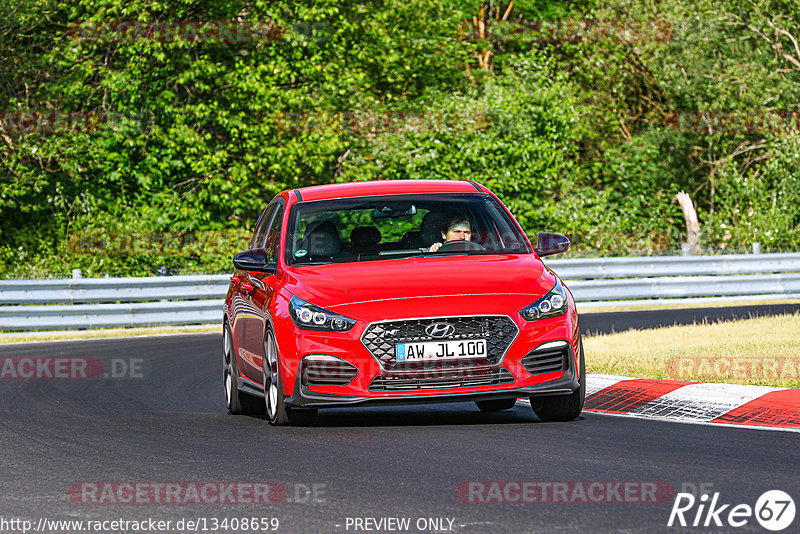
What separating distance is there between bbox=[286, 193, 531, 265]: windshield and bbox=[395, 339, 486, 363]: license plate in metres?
1.23

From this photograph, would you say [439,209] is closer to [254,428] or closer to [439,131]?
[254,428]

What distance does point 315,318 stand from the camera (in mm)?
8930

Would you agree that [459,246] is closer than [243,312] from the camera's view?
Yes

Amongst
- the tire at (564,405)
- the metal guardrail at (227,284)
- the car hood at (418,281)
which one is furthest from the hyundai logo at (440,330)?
the metal guardrail at (227,284)

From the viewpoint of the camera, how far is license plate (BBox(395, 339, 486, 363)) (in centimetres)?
877

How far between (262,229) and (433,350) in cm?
337

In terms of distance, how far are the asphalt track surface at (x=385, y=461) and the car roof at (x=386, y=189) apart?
164 cm

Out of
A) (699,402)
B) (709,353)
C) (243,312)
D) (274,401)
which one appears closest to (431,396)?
(274,401)

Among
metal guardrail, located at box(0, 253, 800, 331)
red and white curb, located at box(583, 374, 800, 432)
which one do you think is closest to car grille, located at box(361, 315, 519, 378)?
red and white curb, located at box(583, 374, 800, 432)

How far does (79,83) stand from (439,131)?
817 centimetres

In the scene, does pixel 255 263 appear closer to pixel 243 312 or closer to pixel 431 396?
pixel 243 312

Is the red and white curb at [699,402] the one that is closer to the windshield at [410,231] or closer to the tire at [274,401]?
the windshield at [410,231]

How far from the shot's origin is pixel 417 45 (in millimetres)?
39500

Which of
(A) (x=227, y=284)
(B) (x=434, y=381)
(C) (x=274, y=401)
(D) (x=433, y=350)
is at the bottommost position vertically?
(A) (x=227, y=284)
